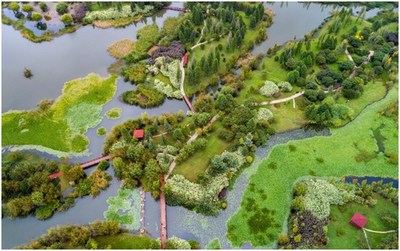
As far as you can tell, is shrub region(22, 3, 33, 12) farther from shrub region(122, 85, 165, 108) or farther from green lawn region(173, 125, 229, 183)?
green lawn region(173, 125, 229, 183)

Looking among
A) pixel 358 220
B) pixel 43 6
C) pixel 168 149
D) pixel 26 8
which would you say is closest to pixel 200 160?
pixel 168 149

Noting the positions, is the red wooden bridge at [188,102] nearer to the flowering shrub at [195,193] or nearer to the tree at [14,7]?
the flowering shrub at [195,193]

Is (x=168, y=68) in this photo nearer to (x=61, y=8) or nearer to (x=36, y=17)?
(x=61, y=8)

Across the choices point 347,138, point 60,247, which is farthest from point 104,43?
point 347,138

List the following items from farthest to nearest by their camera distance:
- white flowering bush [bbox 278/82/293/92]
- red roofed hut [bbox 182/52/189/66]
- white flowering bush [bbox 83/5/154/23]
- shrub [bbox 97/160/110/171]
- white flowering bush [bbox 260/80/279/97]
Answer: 1. white flowering bush [bbox 83/5/154/23]
2. red roofed hut [bbox 182/52/189/66]
3. white flowering bush [bbox 278/82/293/92]
4. white flowering bush [bbox 260/80/279/97]
5. shrub [bbox 97/160/110/171]

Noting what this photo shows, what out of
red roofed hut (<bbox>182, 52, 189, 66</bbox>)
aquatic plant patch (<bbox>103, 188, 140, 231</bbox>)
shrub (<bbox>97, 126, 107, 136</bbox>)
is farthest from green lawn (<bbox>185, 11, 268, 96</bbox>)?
aquatic plant patch (<bbox>103, 188, 140, 231</bbox>)
